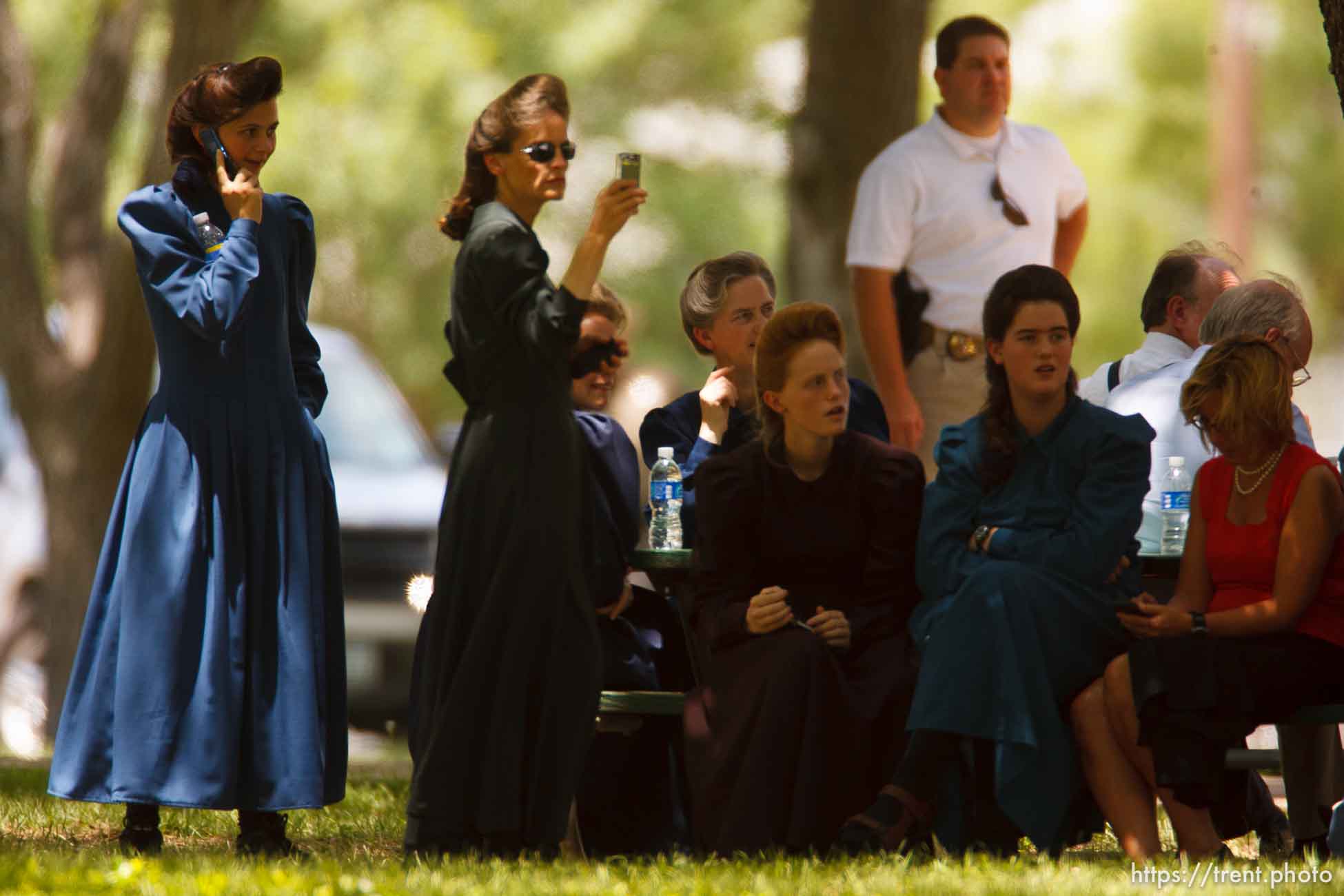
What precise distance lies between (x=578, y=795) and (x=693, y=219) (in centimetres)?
1872

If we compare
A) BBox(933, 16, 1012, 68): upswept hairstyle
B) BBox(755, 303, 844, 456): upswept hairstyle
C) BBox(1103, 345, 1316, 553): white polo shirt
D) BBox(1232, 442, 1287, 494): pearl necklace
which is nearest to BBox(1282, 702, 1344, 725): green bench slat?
BBox(1232, 442, 1287, 494): pearl necklace

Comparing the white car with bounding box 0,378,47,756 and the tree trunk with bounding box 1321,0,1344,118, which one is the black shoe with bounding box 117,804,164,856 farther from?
the white car with bounding box 0,378,47,756

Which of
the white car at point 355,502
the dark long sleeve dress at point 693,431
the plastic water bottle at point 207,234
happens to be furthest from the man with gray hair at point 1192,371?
the white car at point 355,502

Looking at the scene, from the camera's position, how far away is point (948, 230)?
359 inches

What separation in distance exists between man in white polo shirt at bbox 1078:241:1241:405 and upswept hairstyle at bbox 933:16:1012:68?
1.52m

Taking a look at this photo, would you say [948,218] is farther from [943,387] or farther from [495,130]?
[495,130]

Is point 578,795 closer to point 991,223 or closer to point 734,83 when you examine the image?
point 991,223

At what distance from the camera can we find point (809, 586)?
6.84 m

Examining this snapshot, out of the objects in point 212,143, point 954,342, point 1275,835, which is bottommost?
point 1275,835

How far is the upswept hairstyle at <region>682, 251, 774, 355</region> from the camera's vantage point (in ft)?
25.1

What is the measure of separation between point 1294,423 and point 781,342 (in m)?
1.57

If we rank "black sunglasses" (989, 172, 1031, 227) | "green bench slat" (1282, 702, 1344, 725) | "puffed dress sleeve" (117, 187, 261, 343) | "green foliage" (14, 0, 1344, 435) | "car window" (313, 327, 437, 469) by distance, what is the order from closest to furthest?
"puffed dress sleeve" (117, 187, 261, 343), "green bench slat" (1282, 702, 1344, 725), "black sunglasses" (989, 172, 1031, 227), "car window" (313, 327, 437, 469), "green foliage" (14, 0, 1344, 435)

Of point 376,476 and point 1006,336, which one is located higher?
point 1006,336

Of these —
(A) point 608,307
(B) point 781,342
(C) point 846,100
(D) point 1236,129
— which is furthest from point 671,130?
(B) point 781,342
